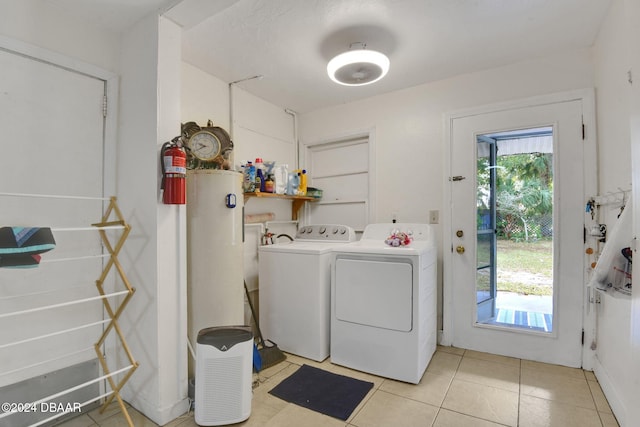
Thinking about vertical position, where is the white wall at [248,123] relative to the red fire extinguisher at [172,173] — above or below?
above

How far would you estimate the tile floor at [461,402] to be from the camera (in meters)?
1.67

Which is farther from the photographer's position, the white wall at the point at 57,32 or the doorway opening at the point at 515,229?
the doorway opening at the point at 515,229

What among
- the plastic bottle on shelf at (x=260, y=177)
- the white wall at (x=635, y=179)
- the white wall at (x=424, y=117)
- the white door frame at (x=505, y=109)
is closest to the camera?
the white wall at (x=635, y=179)

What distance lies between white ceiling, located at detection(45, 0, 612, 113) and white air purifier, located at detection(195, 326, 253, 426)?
183 cm

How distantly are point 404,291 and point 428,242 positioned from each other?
0.60 metres

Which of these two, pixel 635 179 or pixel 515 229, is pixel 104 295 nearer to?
pixel 635 179

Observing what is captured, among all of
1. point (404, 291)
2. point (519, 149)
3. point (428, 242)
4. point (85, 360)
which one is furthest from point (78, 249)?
point (519, 149)

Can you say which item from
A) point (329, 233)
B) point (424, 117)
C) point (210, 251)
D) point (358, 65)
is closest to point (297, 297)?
point (329, 233)

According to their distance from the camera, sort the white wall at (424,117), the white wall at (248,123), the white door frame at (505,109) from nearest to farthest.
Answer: the white door frame at (505,109) → the white wall at (424,117) → the white wall at (248,123)

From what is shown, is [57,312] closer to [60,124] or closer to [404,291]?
[60,124]

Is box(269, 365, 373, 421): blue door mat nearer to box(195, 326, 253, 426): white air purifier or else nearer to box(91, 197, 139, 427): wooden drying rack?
box(195, 326, 253, 426): white air purifier

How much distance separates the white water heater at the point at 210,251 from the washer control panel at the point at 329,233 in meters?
1.06

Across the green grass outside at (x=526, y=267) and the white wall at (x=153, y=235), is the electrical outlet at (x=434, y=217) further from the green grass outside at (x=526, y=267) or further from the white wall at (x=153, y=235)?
the white wall at (x=153, y=235)

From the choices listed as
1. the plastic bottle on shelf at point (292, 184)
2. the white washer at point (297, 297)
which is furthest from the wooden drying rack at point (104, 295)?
the plastic bottle on shelf at point (292, 184)
